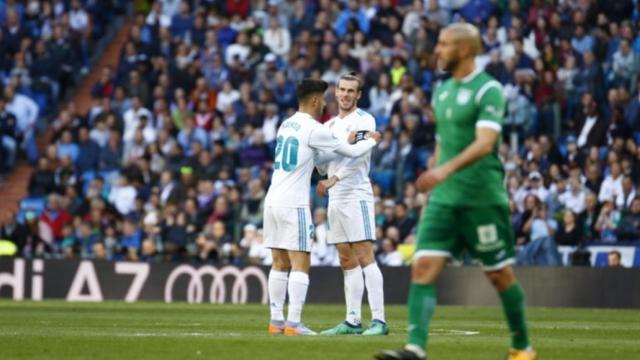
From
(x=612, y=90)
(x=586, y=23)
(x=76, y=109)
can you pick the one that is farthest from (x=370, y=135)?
(x=76, y=109)

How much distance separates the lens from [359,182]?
16828 millimetres

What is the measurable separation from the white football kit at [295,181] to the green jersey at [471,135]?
3750 mm

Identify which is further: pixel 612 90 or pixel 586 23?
pixel 586 23

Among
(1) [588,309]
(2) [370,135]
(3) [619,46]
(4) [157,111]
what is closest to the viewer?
(2) [370,135]

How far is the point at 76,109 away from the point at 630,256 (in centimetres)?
1418

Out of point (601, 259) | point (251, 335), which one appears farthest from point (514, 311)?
point (601, 259)

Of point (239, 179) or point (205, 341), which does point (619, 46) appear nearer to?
point (239, 179)

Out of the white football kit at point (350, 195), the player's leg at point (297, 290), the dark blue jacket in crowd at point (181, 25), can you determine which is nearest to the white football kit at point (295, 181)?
the player's leg at point (297, 290)

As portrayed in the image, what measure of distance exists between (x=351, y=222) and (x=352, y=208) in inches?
6.5

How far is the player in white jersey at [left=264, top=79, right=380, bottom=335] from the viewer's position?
51.5ft

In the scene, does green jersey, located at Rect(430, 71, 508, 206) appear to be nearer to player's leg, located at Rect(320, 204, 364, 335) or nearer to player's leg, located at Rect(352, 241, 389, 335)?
player's leg, located at Rect(352, 241, 389, 335)

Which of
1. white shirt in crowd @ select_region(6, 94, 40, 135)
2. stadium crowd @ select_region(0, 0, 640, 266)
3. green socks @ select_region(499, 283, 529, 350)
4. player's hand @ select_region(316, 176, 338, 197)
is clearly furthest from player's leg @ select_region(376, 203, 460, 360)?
white shirt in crowd @ select_region(6, 94, 40, 135)

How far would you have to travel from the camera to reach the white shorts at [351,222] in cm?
1659

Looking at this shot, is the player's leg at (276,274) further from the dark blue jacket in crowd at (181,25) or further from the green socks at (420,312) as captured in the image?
the dark blue jacket in crowd at (181,25)
